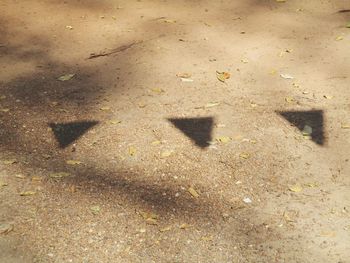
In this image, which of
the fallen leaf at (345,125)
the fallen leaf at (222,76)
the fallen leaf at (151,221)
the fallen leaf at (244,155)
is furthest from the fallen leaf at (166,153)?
the fallen leaf at (345,125)

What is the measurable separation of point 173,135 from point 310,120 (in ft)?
4.66

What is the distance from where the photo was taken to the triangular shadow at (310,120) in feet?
15.3

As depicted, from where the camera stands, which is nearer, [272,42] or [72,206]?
[72,206]

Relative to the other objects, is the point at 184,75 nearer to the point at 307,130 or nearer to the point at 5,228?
the point at 307,130

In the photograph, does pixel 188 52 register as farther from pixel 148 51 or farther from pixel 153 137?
pixel 153 137

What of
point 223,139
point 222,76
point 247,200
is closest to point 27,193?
point 247,200

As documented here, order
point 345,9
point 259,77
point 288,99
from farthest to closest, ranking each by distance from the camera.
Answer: point 345,9 → point 259,77 → point 288,99

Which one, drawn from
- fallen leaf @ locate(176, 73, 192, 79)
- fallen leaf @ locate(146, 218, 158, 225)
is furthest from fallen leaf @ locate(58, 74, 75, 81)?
Answer: fallen leaf @ locate(146, 218, 158, 225)

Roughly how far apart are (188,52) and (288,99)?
5.23 ft

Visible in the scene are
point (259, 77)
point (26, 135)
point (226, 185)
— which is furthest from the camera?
point (259, 77)

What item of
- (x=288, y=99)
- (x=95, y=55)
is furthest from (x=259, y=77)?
(x=95, y=55)

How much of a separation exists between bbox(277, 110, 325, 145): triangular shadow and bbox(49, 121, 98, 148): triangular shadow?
6.47 feet

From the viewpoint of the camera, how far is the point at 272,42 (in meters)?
6.53

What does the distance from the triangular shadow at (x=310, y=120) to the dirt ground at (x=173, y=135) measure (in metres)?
0.02
